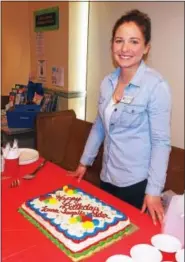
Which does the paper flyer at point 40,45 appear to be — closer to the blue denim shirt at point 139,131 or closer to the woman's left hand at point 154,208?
the blue denim shirt at point 139,131

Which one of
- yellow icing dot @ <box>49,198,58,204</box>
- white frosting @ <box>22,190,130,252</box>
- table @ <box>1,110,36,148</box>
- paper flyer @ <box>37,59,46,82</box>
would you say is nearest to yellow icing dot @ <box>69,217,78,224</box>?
white frosting @ <box>22,190,130,252</box>

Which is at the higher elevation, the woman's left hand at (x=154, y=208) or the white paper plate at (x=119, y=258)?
the woman's left hand at (x=154, y=208)

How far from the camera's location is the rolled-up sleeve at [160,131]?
0.96 m

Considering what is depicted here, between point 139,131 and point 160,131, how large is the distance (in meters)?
0.10

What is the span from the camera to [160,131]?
969 millimetres

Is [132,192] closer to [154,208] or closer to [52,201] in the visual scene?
[154,208]

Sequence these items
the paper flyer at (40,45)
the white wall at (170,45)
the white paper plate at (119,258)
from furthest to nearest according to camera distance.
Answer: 1. the paper flyer at (40,45)
2. the white wall at (170,45)
3. the white paper plate at (119,258)

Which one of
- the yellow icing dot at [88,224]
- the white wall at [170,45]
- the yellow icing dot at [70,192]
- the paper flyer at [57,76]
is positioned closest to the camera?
the yellow icing dot at [88,224]

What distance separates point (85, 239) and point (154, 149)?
414 mm

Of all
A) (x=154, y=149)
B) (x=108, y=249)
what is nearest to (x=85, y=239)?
(x=108, y=249)

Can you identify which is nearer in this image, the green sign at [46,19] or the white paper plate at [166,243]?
the white paper plate at [166,243]

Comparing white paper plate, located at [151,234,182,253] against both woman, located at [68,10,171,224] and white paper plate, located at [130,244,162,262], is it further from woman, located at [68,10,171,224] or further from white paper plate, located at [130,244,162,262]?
woman, located at [68,10,171,224]

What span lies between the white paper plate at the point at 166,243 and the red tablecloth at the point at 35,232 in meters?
0.02

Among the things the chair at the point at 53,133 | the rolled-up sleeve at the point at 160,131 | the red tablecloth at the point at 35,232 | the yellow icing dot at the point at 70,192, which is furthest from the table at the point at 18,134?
the rolled-up sleeve at the point at 160,131
